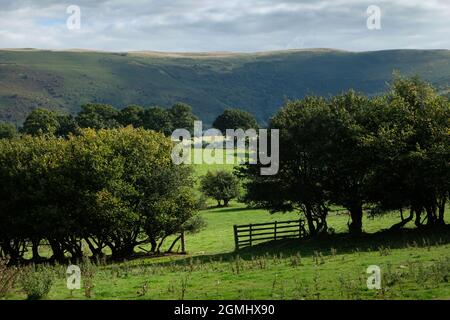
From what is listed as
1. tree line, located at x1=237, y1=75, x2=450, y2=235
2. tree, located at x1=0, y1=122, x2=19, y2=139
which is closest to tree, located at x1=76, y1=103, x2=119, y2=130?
tree, located at x1=0, y1=122, x2=19, y2=139

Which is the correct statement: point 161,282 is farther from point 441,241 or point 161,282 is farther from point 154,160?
point 154,160

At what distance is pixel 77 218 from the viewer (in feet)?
146

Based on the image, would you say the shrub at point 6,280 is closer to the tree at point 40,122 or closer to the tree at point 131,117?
the tree at point 40,122

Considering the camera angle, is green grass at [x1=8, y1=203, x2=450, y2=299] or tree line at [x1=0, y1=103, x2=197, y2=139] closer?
green grass at [x1=8, y1=203, x2=450, y2=299]

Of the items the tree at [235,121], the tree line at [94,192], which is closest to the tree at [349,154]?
the tree line at [94,192]

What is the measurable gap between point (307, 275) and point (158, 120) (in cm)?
13857

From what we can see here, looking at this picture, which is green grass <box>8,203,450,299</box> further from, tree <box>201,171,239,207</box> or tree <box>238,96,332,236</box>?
tree <box>201,171,239,207</box>

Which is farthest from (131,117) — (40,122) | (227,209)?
(227,209)

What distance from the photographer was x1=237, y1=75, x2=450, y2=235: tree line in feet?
123

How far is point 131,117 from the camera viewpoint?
158125 millimetres

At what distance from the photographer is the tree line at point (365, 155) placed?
37531mm

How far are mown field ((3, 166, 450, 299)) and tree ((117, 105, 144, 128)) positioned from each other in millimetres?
119900

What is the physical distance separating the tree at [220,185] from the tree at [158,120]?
219 feet
